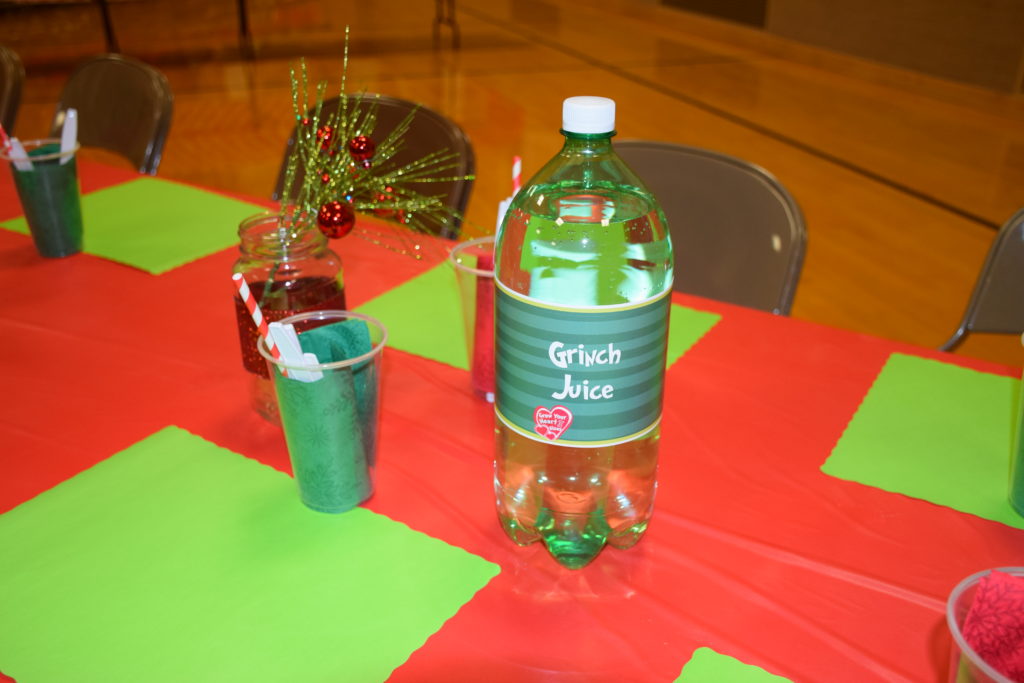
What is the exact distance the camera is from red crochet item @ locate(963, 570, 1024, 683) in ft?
1.73

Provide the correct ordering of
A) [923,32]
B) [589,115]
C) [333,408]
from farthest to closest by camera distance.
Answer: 1. [923,32]
2. [333,408]
3. [589,115]

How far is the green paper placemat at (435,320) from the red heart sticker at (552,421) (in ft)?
1.26

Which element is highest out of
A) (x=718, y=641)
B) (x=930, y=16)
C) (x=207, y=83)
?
(x=718, y=641)

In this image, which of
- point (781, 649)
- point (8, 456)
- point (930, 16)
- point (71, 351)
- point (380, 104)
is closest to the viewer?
point (781, 649)

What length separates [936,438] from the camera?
904 mm

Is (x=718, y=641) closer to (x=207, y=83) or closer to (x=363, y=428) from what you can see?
(x=363, y=428)

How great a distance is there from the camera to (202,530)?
0.76 metres

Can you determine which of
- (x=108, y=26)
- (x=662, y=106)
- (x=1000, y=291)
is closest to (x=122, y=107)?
(x=1000, y=291)

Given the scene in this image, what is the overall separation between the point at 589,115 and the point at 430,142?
1160mm

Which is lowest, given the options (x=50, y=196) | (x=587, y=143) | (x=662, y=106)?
(x=662, y=106)

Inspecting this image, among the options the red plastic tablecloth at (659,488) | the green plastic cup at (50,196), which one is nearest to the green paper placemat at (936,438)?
the red plastic tablecloth at (659,488)

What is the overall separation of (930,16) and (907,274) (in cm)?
317

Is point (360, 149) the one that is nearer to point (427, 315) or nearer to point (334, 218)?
point (334, 218)

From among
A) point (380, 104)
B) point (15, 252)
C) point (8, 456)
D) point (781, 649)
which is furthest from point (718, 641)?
point (380, 104)
